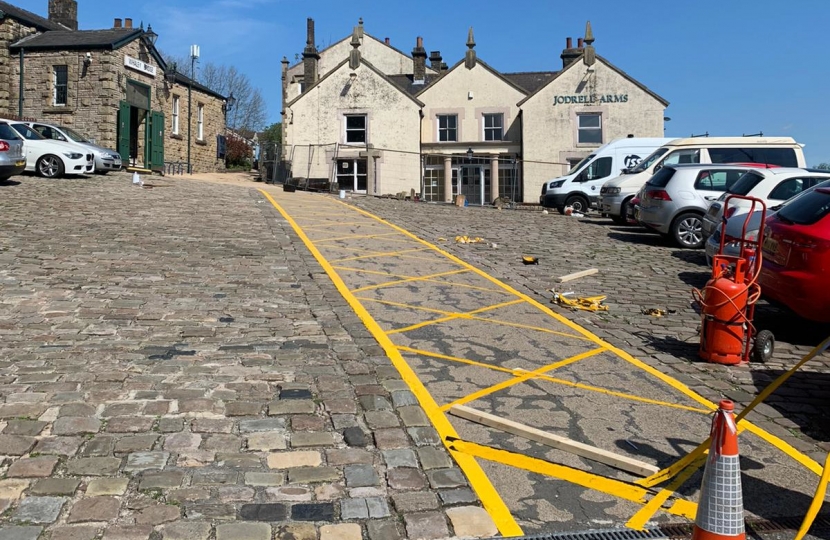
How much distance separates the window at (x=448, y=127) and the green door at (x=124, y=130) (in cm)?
1632

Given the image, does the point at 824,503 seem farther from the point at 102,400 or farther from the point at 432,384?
the point at 102,400

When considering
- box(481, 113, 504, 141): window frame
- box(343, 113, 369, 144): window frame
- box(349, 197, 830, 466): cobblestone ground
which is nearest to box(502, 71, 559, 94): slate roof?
box(481, 113, 504, 141): window frame

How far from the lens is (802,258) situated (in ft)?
23.7

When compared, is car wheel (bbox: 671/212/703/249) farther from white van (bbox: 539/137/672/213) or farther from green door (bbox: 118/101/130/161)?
green door (bbox: 118/101/130/161)

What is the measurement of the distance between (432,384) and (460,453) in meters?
1.38

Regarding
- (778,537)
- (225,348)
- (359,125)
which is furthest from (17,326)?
(359,125)

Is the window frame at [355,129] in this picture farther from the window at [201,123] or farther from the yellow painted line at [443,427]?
the yellow painted line at [443,427]

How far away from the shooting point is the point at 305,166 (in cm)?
3538

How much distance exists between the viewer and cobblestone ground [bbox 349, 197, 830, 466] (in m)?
6.10

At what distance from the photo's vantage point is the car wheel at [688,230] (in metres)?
15.0

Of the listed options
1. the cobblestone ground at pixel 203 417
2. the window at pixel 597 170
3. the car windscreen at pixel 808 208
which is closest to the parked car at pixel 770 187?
the car windscreen at pixel 808 208

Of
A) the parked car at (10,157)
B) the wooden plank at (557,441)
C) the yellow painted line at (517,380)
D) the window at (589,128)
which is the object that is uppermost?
the window at (589,128)

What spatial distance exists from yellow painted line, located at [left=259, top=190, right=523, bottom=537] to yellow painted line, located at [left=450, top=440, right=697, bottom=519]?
0.13 m

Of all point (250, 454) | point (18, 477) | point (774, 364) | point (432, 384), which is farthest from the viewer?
point (774, 364)
